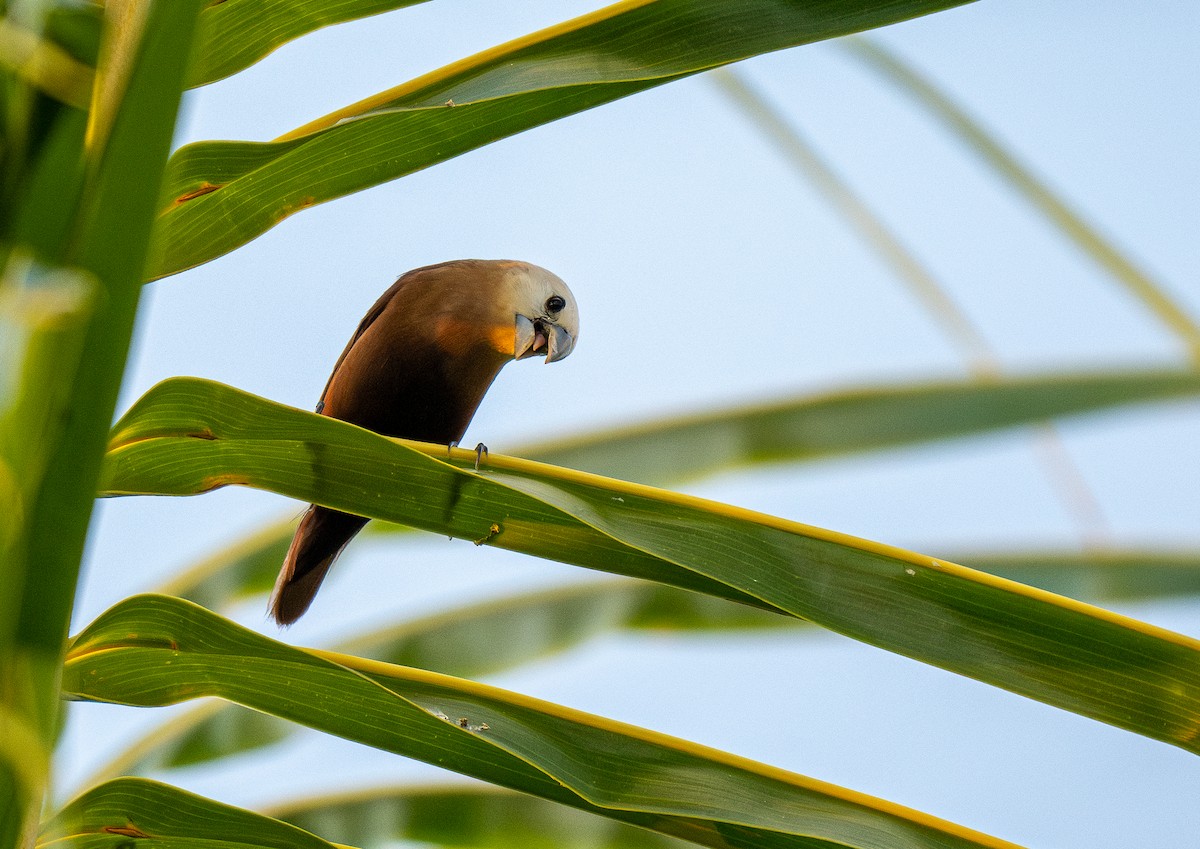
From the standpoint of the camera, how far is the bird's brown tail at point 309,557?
1.01 metres

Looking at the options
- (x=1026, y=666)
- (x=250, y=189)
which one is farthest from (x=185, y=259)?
(x=1026, y=666)

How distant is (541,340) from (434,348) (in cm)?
21

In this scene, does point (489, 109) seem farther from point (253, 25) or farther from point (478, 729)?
point (478, 729)

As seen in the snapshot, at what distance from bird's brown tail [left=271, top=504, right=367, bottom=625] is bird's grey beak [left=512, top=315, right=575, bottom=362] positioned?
36 cm

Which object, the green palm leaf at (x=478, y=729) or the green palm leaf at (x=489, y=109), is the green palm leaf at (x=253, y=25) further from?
the green palm leaf at (x=478, y=729)

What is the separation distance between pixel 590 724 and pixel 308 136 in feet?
1.10

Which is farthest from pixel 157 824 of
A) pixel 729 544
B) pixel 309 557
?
Result: pixel 309 557

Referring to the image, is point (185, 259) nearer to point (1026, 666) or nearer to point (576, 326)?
point (1026, 666)

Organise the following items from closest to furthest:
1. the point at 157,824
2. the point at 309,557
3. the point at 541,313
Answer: the point at 157,824 → the point at 309,557 → the point at 541,313

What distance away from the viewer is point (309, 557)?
1031 millimetres

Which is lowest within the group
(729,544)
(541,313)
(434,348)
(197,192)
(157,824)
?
(157,824)

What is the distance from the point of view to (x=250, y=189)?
1.73ft

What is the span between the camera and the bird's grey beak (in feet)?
4.27

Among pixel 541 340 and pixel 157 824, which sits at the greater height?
pixel 541 340
